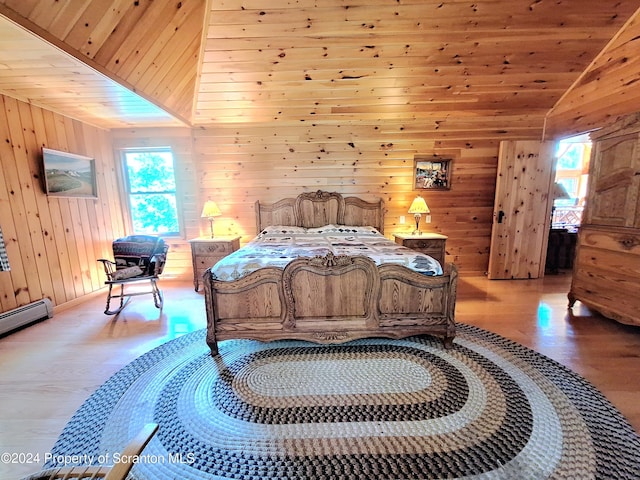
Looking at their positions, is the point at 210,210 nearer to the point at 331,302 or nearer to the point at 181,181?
the point at 181,181

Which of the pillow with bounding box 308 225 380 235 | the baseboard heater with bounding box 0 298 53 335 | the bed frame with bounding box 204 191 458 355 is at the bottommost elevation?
the baseboard heater with bounding box 0 298 53 335

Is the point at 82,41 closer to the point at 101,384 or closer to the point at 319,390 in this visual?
the point at 101,384

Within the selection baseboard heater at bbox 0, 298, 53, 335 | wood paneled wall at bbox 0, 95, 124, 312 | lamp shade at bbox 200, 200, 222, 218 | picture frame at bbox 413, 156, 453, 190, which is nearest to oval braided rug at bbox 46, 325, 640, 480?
baseboard heater at bbox 0, 298, 53, 335

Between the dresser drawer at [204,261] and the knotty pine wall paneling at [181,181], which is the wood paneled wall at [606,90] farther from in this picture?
the knotty pine wall paneling at [181,181]

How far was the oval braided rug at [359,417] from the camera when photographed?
1.31 meters

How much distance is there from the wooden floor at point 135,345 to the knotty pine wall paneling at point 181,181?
0.71 meters

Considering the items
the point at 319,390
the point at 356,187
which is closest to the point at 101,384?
the point at 319,390

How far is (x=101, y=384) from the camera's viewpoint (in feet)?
6.30

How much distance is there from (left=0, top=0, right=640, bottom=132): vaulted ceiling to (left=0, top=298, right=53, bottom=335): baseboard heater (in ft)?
7.06

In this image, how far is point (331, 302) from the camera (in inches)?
85.7

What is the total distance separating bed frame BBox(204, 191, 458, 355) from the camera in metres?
2.13

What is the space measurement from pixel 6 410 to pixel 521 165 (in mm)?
5857

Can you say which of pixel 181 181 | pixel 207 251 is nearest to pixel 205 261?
→ pixel 207 251

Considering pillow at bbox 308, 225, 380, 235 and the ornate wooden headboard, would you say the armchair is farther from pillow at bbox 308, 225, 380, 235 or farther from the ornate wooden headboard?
pillow at bbox 308, 225, 380, 235
